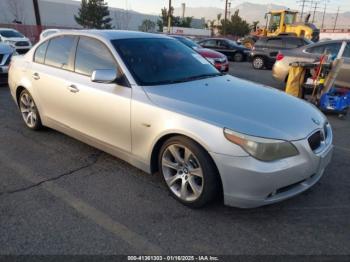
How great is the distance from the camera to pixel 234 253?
8.43 ft

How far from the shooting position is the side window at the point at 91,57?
12.2ft

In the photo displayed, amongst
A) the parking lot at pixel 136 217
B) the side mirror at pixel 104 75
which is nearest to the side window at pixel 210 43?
the parking lot at pixel 136 217

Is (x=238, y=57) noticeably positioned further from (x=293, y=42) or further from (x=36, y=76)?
(x=36, y=76)

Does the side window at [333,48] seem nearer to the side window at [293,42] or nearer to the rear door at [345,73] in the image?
the rear door at [345,73]

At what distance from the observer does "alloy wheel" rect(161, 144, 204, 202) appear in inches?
119

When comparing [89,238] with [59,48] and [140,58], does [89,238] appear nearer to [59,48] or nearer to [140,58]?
[140,58]

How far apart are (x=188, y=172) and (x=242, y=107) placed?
803 mm

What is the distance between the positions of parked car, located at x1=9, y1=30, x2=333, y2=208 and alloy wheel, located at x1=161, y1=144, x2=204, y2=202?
10 mm

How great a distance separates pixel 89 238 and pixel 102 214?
1.19 feet

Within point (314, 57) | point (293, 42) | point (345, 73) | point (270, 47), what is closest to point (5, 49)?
point (314, 57)

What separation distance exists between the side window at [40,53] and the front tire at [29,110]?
57 centimetres

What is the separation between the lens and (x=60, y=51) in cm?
441

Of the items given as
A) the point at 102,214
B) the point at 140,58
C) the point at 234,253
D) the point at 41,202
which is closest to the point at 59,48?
the point at 140,58

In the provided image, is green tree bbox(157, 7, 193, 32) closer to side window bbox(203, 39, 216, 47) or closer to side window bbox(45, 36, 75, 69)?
side window bbox(203, 39, 216, 47)
